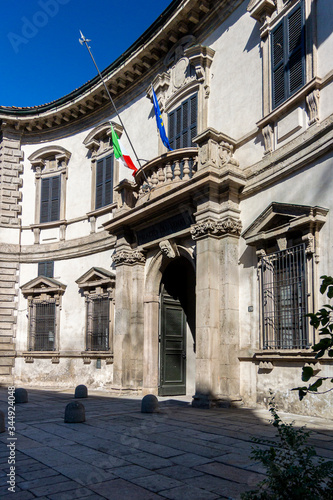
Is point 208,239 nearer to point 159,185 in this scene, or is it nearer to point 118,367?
point 159,185

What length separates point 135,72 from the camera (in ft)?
52.1

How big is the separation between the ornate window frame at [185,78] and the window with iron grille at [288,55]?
103 inches

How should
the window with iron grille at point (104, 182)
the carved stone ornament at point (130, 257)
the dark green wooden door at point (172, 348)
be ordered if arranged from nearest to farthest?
1. the dark green wooden door at point (172, 348)
2. the carved stone ornament at point (130, 257)
3. the window with iron grille at point (104, 182)

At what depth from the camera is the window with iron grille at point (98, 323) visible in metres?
15.2

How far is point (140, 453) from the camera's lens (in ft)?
19.3

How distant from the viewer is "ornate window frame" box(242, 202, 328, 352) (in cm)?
864

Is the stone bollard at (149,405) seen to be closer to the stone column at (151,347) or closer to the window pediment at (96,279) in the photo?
the stone column at (151,347)

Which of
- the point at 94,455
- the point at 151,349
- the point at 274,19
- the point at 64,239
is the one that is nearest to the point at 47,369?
the point at 64,239

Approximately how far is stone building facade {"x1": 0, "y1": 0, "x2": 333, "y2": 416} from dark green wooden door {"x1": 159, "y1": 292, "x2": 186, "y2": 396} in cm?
5

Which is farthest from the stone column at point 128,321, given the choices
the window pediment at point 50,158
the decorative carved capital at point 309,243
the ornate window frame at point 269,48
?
the window pediment at point 50,158

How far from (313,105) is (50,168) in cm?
1253

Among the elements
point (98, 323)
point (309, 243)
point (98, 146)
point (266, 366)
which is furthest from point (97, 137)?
point (266, 366)

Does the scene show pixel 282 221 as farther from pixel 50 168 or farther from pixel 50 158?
pixel 50 158

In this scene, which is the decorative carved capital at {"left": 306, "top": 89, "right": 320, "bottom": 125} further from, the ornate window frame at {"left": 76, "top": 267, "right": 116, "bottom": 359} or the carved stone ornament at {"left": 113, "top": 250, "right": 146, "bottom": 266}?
the ornate window frame at {"left": 76, "top": 267, "right": 116, "bottom": 359}
